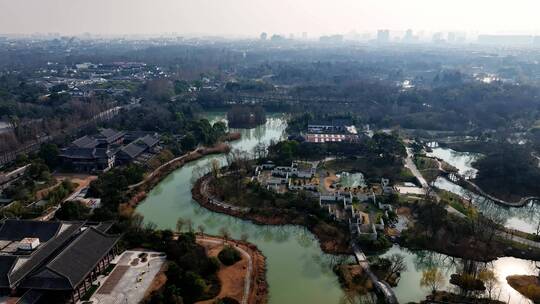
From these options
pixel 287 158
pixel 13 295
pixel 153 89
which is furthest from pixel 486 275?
pixel 153 89

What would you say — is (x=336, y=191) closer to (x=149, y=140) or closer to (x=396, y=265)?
(x=396, y=265)

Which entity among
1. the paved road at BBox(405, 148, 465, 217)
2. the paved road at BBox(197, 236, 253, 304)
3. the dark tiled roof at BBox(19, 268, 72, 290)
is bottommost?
the paved road at BBox(197, 236, 253, 304)

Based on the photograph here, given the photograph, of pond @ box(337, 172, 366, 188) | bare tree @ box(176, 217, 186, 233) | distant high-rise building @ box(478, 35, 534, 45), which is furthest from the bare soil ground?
distant high-rise building @ box(478, 35, 534, 45)

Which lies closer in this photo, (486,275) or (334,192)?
(486,275)

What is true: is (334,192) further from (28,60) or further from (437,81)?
(28,60)

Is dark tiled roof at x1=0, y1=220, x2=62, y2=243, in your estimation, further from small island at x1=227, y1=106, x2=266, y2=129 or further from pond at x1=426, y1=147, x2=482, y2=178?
small island at x1=227, y1=106, x2=266, y2=129

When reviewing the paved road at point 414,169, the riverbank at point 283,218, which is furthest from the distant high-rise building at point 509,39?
the riverbank at point 283,218

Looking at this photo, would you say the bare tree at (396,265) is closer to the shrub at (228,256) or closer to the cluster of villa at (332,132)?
the shrub at (228,256)
